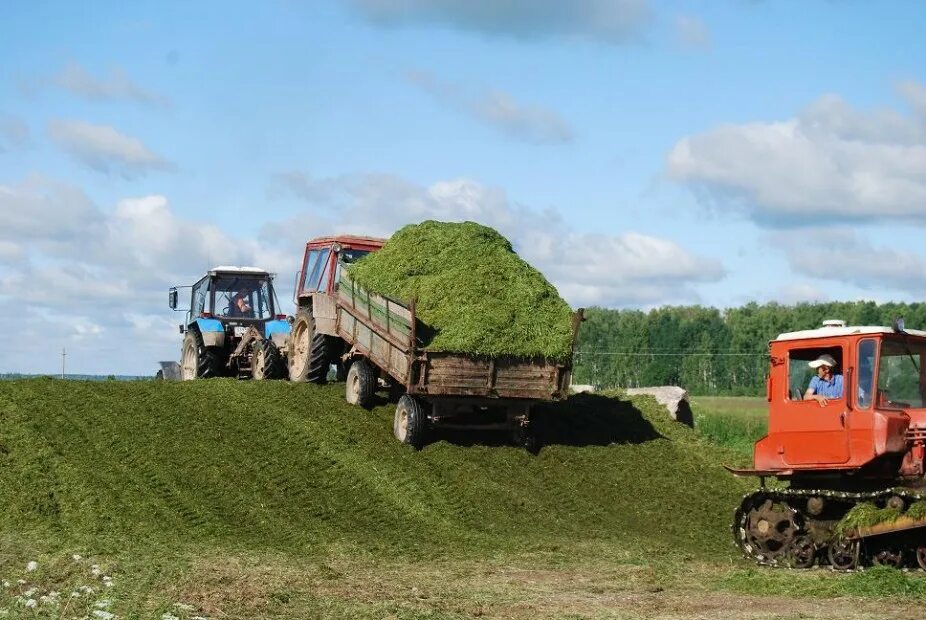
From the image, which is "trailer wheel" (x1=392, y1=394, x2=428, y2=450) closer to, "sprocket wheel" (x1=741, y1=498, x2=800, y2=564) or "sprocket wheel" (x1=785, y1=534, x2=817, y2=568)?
"sprocket wheel" (x1=741, y1=498, x2=800, y2=564)

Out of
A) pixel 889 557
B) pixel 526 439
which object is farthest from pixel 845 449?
pixel 526 439

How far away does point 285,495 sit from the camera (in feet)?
57.0

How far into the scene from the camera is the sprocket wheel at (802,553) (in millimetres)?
14188

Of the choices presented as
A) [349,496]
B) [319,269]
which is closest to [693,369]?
[319,269]

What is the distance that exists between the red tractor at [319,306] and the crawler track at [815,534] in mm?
→ 9702

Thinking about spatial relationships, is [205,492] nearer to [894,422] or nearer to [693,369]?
[894,422]

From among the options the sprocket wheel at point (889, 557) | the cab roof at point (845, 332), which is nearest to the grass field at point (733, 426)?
the cab roof at point (845, 332)

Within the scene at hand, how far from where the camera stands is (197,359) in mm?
26094

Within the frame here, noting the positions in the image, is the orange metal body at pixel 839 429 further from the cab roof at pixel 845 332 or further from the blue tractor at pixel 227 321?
the blue tractor at pixel 227 321

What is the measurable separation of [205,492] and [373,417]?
4389mm

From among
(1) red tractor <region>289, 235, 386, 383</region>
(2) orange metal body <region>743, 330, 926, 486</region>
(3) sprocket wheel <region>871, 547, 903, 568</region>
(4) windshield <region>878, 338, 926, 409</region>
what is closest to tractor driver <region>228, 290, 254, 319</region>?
(1) red tractor <region>289, 235, 386, 383</region>

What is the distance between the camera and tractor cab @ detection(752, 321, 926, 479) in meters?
13.4

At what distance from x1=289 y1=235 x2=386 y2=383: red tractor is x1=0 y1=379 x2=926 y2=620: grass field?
701mm

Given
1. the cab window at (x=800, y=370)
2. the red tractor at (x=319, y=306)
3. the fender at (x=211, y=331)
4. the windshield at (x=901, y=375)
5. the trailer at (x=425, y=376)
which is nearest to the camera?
the windshield at (x=901, y=375)
